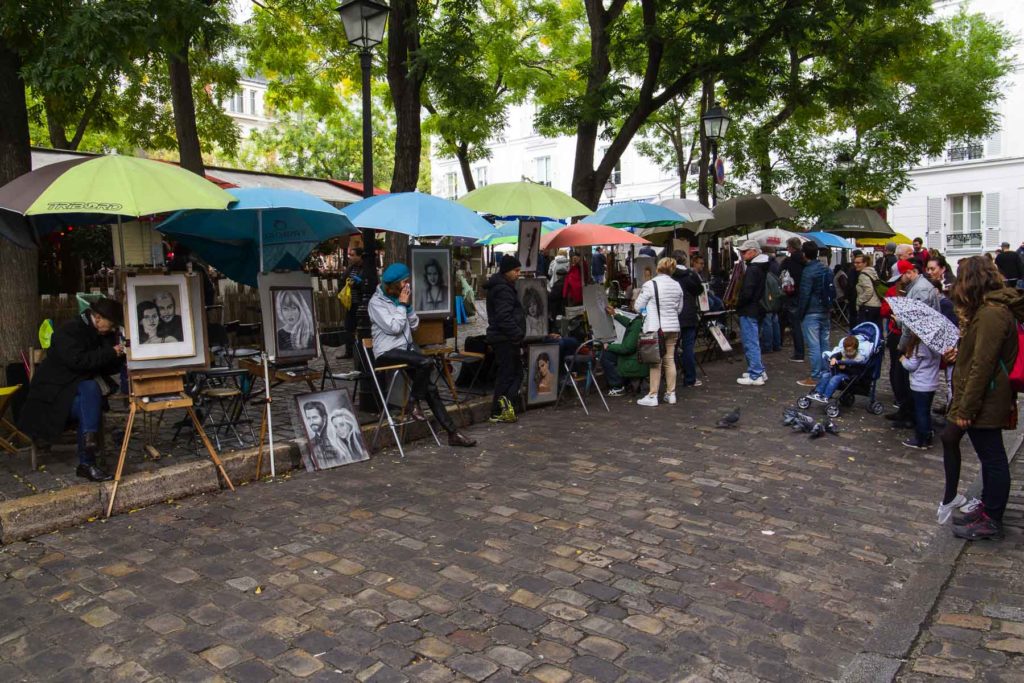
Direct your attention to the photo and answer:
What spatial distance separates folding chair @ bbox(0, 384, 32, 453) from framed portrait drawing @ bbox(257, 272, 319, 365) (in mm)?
1987

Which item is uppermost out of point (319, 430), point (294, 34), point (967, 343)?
point (294, 34)

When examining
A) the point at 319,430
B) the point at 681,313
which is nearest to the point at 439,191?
the point at 681,313

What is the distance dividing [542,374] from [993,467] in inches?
200

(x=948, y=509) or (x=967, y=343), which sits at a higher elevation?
(x=967, y=343)

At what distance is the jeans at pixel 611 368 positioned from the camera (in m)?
10.1

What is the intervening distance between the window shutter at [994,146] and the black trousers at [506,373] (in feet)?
103

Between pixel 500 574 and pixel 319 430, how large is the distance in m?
2.88

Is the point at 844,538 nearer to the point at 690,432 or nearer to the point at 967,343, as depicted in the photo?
the point at 967,343

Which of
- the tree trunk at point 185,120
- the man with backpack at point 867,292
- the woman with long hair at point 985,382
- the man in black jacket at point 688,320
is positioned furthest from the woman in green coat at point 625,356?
the tree trunk at point 185,120

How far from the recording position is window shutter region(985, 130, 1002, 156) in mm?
31688

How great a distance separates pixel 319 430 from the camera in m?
6.78

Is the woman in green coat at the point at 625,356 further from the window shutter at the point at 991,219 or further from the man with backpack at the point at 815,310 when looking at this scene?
the window shutter at the point at 991,219

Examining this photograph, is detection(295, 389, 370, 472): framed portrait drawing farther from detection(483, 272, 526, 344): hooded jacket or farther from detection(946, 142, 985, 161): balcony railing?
detection(946, 142, 985, 161): balcony railing

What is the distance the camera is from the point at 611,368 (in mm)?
10133
